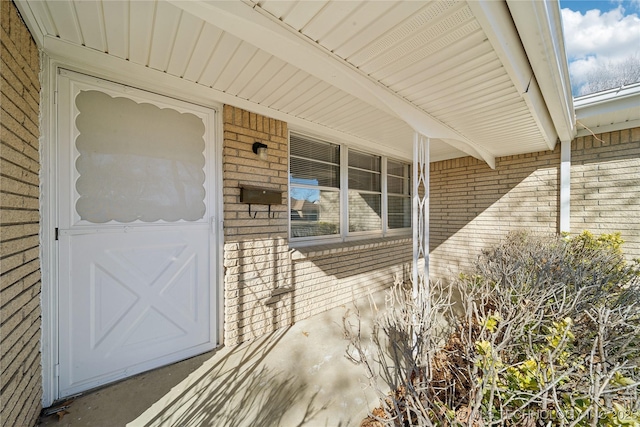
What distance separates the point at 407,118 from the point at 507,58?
3.18 feet

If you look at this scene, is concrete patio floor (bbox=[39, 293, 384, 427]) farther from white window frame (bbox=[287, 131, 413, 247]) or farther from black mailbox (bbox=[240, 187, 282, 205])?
black mailbox (bbox=[240, 187, 282, 205])

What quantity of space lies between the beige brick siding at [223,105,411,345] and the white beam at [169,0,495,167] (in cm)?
122

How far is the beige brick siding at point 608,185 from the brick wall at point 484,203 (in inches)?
10.5

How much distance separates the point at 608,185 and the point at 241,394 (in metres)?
5.71

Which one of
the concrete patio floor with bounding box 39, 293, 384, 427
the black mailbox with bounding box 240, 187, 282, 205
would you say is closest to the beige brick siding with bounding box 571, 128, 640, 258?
the concrete patio floor with bounding box 39, 293, 384, 427

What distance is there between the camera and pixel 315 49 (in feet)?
5.60

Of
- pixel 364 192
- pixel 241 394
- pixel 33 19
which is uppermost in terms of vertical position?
pixel 33 19

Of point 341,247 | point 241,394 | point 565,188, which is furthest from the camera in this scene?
point 565,188

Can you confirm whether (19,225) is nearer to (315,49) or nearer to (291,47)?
(291,47)

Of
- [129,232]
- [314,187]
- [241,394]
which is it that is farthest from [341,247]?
[129,232]

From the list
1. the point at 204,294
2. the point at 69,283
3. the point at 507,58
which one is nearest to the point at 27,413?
the point at 69,283

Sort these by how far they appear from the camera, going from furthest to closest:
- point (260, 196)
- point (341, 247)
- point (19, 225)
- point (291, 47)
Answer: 1. point (341, 247)
2. point (260, 196)
3. point (291, 47)
4. point (19, 225)

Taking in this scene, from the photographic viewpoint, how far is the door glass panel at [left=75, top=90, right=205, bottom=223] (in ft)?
6.72

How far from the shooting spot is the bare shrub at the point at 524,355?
0.95m
